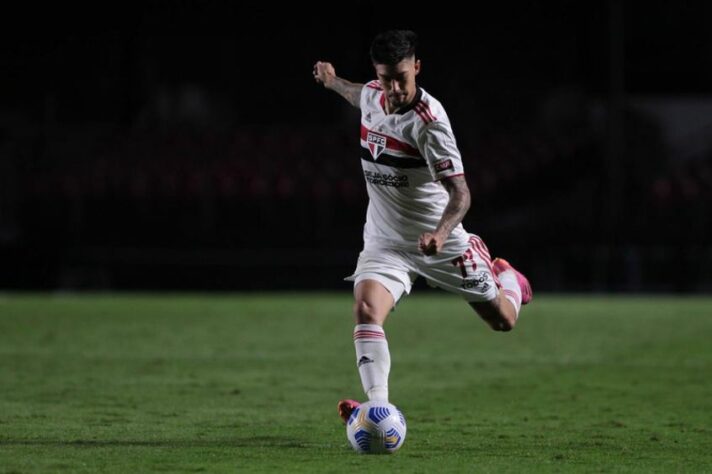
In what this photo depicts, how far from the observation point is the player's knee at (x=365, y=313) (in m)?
7.46

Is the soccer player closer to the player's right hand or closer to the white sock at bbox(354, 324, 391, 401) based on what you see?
the white sock at bbox(354, 324, 391, 401)

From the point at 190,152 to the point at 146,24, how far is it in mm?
5555

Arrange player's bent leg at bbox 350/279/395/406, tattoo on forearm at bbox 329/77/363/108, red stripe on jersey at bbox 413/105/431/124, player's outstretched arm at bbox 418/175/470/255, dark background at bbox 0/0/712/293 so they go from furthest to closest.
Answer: dark background at bbox 0/0/712/293, tattoo on forearm at bbox 329/77/363/108, red stripe on jersey at bbox 413/105/431/124, player's bent leg at bbox 350/279/395/406, player's outstretched arm at bbox 418/175/470/255

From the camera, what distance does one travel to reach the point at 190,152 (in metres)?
31.0

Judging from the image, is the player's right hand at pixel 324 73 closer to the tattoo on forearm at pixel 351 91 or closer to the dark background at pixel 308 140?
the tattoo on forearm at pixel 351 91

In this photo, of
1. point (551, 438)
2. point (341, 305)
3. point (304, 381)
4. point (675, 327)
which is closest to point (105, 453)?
point (551, 438)

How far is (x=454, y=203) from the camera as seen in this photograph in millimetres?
7438

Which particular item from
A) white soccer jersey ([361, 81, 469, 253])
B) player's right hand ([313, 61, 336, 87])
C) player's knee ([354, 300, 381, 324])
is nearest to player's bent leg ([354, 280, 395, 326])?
player's knee ([354, 300, 381, 324])

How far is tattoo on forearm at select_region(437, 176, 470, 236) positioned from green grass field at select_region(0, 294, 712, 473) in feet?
4.11

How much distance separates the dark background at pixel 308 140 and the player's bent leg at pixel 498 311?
17.0 meters

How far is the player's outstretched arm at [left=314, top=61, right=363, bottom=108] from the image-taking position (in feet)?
28.0

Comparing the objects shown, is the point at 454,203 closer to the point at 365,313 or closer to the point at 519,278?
the point at 365,313

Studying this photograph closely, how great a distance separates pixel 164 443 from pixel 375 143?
209 cm

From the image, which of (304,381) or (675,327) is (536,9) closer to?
(675,327)
